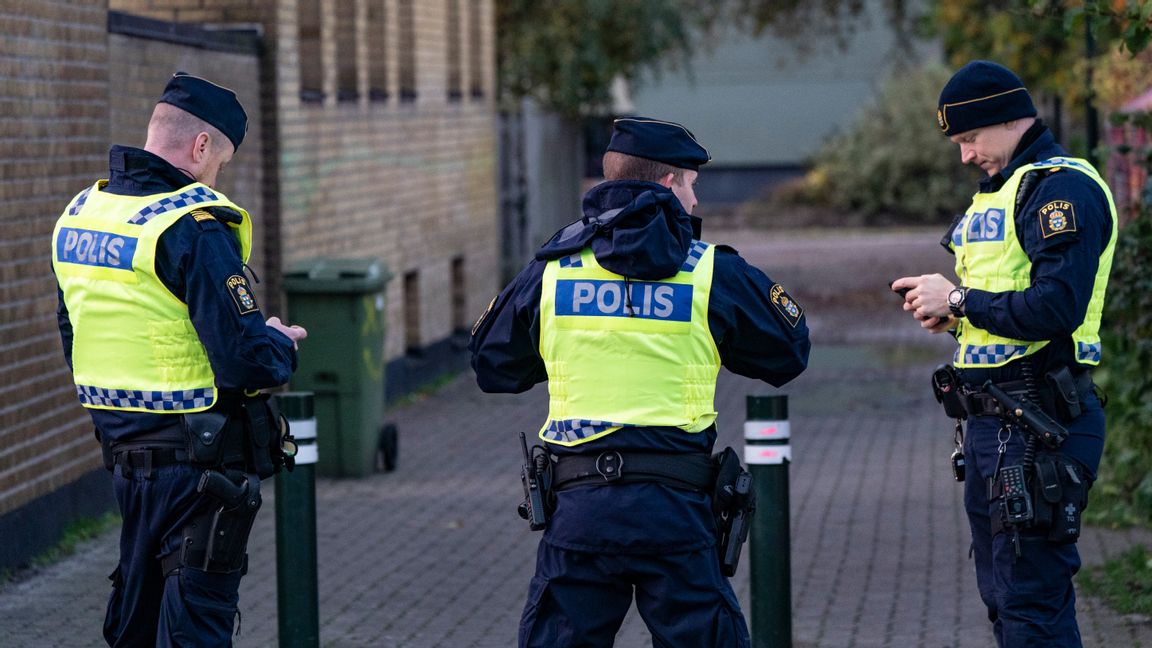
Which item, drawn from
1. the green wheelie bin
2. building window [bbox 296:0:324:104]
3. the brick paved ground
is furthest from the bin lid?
building window [bbox 296:0:324:104]

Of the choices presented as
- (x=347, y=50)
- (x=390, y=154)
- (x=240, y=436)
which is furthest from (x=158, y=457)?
(x=390, y=154)

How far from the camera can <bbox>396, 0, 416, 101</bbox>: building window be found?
15.3 metres

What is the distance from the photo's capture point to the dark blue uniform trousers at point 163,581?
15.3ft

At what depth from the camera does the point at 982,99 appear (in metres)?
5.13

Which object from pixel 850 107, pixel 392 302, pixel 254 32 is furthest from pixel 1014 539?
pixel 850 107

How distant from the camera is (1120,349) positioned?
8.58 meters

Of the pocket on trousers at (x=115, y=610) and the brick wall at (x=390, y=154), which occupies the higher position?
the brick wall at (x=390, y=154)

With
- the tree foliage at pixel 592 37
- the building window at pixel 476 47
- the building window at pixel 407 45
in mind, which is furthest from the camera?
the tree foliage at pixel 592 37

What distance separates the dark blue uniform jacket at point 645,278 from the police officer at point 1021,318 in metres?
0.90

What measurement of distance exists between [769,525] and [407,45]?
9.98 m

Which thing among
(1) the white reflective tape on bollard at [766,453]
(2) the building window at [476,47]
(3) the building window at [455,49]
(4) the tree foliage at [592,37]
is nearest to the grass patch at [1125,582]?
(1) the white reflective tape on bollard at [766,453]

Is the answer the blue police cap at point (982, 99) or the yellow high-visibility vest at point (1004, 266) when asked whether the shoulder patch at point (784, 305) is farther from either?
the blue police cap at point (982, 99)

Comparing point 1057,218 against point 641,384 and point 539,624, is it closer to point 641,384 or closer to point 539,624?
point 641,384

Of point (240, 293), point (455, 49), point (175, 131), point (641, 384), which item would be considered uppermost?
point (455, 49)
